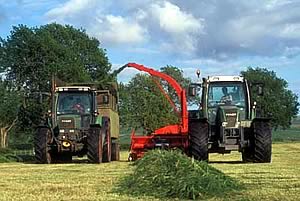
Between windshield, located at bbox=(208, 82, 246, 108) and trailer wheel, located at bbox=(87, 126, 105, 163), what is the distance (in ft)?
14.0

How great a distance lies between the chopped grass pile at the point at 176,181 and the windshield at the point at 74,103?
11811mm

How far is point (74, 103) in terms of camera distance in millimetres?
25172

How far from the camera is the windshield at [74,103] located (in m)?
25.1

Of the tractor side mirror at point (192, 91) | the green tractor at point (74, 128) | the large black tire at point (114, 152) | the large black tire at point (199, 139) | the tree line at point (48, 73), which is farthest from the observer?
the tree line at point (48, 73)

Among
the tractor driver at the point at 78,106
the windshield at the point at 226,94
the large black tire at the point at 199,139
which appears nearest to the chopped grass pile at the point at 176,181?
the large black tire at the point at 199,139

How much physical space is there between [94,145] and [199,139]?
4.53m

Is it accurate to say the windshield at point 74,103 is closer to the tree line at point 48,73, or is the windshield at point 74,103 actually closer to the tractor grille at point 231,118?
the tractor grille at point 231,118

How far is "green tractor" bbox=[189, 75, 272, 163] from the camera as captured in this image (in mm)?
20969

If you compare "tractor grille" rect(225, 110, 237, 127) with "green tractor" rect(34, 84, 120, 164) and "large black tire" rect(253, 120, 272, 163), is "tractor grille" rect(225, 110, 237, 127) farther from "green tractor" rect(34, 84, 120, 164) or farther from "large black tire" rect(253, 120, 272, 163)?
"green tractor" rect(34, 84, 120, 164)

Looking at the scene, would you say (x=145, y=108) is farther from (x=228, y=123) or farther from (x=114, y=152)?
(x=228, y=123)

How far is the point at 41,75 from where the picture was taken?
60.2 meters

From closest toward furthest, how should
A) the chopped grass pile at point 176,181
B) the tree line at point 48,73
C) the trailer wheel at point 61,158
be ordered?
the chopped grass pile at point 176,181 → the trailer wheel at point 61,158 → the tree line at point 48,73

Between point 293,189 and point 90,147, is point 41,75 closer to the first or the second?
point 90,147

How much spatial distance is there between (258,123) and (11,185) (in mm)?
9952
